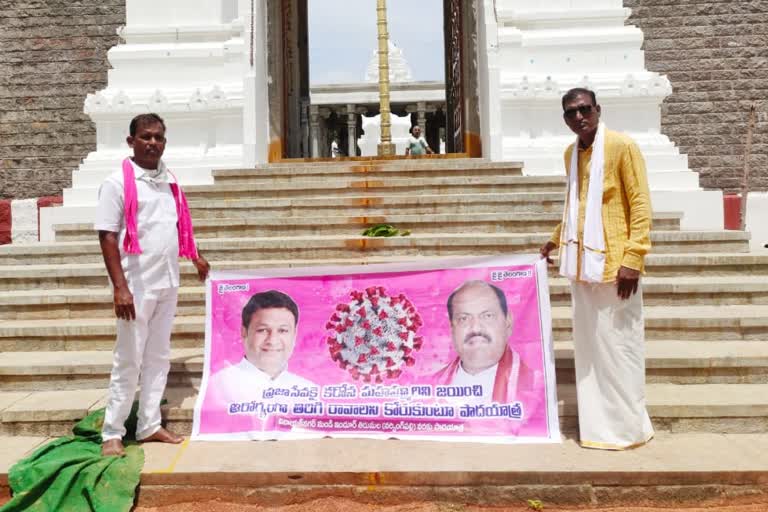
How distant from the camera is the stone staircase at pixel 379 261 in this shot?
12.8 ft

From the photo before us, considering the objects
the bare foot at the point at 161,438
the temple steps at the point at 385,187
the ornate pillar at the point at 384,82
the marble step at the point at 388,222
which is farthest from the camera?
the ornate pillar at the point at 384,82

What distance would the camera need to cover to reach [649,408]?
3645 millimetres

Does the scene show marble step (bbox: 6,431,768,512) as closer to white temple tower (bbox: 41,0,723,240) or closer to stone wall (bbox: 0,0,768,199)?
white temple tower (bbox: 41,0,723,240)

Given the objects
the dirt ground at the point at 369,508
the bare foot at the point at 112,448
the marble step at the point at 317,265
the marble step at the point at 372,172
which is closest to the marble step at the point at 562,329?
the marble step at the point at 317,265

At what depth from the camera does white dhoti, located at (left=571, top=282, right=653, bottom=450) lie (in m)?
3.32

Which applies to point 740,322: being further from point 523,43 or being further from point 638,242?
point 523,43

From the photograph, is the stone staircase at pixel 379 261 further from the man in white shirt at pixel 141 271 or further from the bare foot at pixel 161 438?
the man in white shirt at pixel 141 271

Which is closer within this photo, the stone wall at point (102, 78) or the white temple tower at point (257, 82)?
the white temple tower at point (257, 82)

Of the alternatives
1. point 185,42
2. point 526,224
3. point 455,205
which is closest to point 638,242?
point 526,224

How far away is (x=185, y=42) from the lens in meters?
8.30

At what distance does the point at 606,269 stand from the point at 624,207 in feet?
1.07

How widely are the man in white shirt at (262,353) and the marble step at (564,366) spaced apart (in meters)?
0.47

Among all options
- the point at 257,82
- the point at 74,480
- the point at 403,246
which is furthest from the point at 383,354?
the point at 257,82

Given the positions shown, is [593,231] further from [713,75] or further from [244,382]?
[713,75]
